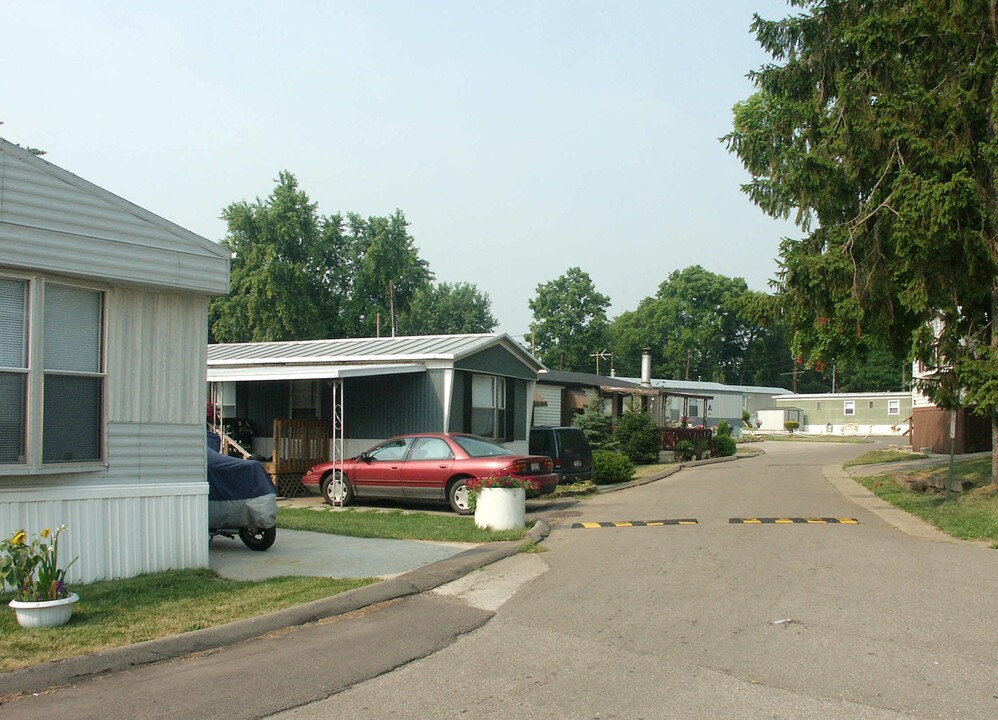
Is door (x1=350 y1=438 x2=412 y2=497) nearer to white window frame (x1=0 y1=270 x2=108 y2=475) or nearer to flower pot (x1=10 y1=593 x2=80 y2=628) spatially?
white window frame (x1=0 y1=270 x2=108 y2=475)

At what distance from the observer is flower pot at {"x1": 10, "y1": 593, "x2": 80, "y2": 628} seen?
6898mm

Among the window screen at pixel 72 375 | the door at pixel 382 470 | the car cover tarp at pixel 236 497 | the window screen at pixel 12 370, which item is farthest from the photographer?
the door at pixel 382 470

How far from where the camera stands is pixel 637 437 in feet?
100

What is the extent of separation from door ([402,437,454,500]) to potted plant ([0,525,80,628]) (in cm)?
963

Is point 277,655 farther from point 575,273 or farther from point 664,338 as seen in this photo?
point 664,338

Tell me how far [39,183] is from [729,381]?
86.6 metres

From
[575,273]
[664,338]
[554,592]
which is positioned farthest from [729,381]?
[554,592]

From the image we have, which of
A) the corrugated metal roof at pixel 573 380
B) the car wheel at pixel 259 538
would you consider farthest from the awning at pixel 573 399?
the car wheel at pixel 259 538

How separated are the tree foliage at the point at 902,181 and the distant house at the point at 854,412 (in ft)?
139

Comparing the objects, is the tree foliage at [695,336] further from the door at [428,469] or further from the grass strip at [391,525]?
the grass strip at [391,525]

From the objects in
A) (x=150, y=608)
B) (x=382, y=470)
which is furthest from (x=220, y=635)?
(x=382, y=470)

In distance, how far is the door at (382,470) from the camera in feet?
56.0

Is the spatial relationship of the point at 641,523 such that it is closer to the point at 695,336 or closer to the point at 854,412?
the point at 854,412

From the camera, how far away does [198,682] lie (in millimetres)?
5961
